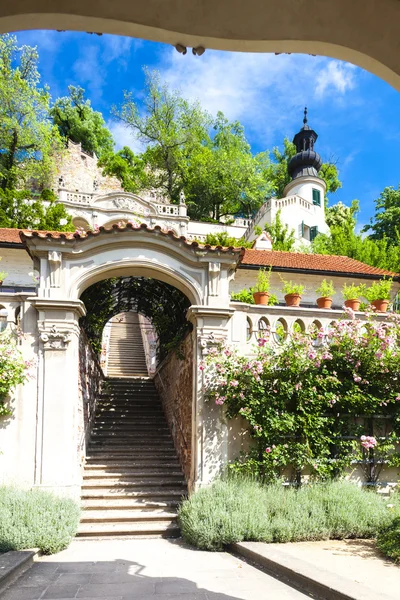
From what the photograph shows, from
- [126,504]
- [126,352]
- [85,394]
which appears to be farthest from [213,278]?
[126,352]

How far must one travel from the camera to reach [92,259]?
27.8 feet

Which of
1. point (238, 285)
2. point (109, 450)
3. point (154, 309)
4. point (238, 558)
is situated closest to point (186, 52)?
point (238, 558)

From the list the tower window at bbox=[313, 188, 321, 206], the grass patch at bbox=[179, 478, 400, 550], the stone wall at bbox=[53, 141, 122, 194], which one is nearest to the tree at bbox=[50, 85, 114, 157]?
the stone wall at bbox=[53, 141, 122, 194]

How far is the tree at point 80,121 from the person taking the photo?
54375 mm

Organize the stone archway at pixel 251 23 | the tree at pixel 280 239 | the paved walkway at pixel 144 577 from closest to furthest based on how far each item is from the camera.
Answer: the stone archway at pixel 251 23 → the paved walkway at pixel 144 577 → the tree at pixel 280 239

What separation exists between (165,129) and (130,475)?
37745 mm

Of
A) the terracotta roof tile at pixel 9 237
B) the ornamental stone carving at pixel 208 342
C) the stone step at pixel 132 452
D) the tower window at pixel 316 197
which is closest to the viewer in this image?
the ornamental stone carving at pixel 208 342

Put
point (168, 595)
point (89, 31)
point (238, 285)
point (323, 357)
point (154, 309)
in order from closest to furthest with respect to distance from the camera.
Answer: point (89, 31), point (168, 595), point (323, 357), point (154, 309), point (238, 285)

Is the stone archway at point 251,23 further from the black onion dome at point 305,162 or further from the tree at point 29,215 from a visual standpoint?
the black onion dome at point 305,162

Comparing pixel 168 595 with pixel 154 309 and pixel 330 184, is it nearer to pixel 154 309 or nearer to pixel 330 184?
pixel 154 309

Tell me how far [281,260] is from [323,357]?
27.8 ft

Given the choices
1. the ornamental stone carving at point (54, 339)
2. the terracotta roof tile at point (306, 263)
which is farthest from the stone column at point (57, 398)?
the terracotta roof tile at point (306, 263)

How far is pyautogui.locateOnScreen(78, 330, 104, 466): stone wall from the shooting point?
916 centimetres

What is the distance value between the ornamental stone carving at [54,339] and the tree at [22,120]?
28536 millimetres
